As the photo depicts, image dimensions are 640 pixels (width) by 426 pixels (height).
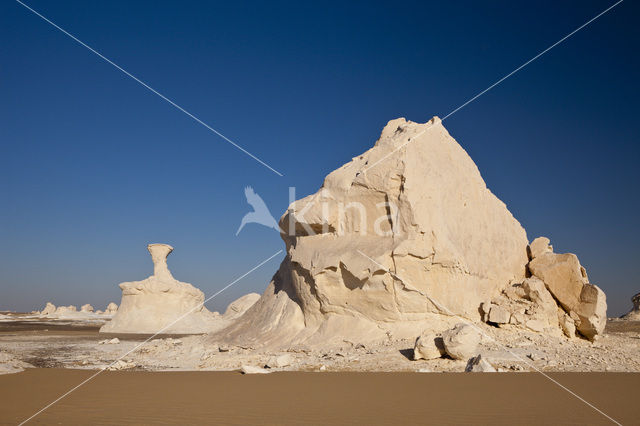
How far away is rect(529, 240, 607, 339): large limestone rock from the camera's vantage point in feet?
40.1

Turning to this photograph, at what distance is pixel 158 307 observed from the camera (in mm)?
26922

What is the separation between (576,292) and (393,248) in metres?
5.16

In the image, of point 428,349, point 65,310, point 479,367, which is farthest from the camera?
point 65,310

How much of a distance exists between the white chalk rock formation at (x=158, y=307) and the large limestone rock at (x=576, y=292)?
1926 centimetres

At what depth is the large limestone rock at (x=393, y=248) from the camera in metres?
11.7

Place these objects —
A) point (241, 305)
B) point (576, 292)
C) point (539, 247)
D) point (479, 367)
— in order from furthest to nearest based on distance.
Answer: point (241, 305) → point (539, 247) → point (576, 292) → point (479, 367)

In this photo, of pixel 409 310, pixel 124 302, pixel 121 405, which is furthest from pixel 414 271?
pixel 124 302

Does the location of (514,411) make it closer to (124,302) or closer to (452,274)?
(452,274)

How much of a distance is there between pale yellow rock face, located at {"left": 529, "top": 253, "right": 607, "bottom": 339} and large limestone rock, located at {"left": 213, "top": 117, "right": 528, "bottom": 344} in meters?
1.15

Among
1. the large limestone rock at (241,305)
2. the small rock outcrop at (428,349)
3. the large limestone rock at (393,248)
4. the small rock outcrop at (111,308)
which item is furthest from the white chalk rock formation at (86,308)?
the small rock outcrop at (428,349)

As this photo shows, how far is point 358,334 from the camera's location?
38.7 ft

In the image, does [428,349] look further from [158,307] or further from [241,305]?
[241,305]

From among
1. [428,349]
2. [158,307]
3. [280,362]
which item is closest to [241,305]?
[158,307]

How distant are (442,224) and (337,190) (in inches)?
114
